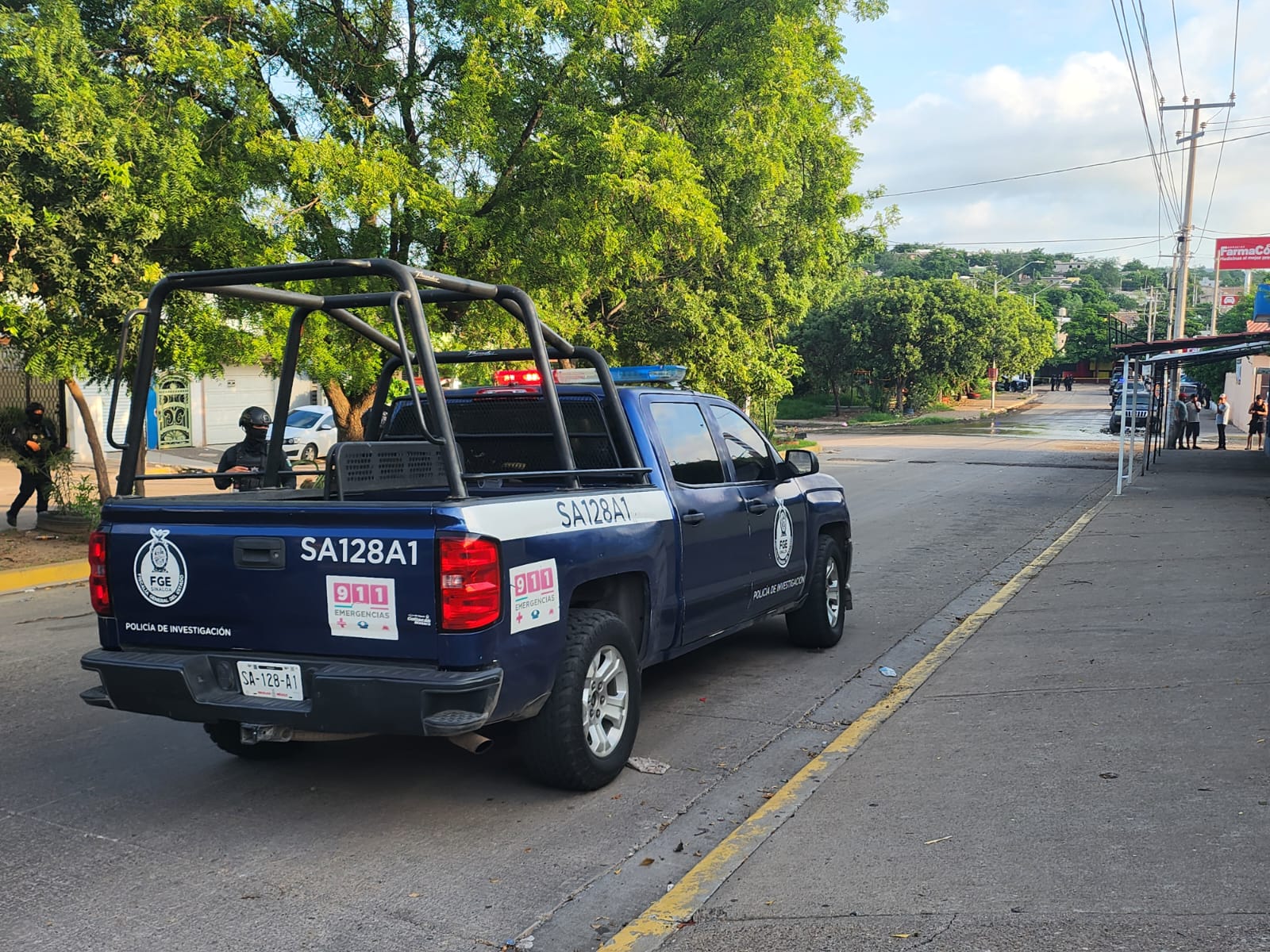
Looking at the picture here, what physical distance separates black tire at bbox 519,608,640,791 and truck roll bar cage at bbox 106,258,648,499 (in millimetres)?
685

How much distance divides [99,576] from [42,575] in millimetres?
7297

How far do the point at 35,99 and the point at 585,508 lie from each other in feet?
28.4

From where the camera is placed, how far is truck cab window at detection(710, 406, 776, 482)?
22.0 ft

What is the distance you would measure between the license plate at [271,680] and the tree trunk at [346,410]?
10.1 metres

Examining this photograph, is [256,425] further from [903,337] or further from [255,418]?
[903,337]

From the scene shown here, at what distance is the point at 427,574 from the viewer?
163 inches

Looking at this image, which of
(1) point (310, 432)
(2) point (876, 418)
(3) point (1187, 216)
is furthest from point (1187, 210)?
(1) point (310, 432)

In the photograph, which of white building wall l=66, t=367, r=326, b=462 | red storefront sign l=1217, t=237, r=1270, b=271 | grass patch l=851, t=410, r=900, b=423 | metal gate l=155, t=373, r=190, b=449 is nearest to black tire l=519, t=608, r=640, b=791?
white building wall l=66, t=367, r=326, b=462

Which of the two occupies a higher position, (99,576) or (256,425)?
(256,425)

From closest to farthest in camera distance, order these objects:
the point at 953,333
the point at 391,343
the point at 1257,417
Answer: the point at 391,343
the point at 1257,417
the point at 953,333

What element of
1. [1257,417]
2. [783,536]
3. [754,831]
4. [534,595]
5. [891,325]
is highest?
[891,325]

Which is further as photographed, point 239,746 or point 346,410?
point 346,410

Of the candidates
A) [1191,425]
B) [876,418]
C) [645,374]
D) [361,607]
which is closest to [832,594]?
[645,374]

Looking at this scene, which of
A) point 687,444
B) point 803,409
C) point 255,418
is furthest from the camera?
point 803,409
